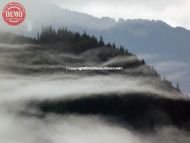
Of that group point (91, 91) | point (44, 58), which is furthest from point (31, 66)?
point (91, 91)

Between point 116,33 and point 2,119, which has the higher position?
point 116,33

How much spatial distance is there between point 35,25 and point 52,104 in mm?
591

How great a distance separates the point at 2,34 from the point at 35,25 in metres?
0.25

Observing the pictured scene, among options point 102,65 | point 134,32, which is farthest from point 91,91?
point 134,32

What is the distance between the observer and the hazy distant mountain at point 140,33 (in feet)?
18.1

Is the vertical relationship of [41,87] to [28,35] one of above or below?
below

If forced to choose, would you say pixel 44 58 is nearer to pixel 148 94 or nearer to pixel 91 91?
pixel 91 91

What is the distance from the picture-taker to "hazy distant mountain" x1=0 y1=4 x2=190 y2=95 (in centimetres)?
552

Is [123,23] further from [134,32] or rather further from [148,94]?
[148,94]

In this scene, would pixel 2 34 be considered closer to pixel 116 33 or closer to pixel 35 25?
pixel 35 25

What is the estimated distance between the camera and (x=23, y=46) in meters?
5.52

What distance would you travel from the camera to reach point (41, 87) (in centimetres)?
550

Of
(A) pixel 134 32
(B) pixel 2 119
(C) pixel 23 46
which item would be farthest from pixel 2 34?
(A) pixel 134 32

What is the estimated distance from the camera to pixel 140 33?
563 cm
